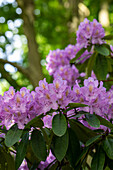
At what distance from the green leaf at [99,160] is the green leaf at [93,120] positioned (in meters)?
0.15

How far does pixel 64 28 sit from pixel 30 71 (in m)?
1.87

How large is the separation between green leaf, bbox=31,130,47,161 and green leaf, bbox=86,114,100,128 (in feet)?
0.66

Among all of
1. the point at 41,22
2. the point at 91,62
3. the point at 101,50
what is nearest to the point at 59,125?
the point at 101,50

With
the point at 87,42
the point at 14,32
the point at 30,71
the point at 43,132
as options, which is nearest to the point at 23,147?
the point at 43,132

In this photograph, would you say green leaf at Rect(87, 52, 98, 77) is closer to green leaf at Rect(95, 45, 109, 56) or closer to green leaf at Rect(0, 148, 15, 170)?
green leaf at Rect(95, 45, 109, 56)

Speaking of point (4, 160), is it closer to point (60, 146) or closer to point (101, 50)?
point (60, 146)

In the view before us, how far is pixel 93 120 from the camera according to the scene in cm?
103

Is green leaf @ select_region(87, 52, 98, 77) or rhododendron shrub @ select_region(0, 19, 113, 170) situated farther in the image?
green leaf @ select_region(87, 52, 98, 77)

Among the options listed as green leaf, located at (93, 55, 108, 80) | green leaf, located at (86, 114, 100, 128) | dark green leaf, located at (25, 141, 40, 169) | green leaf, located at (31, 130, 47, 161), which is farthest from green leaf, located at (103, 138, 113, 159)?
green leaf, located at (93, 55, 108, 80)

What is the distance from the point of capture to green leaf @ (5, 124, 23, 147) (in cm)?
97

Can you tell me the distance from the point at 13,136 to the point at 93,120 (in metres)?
0.30

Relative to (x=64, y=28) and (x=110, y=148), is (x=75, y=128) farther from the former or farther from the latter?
(x=64, y=28)

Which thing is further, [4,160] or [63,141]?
[4,160]

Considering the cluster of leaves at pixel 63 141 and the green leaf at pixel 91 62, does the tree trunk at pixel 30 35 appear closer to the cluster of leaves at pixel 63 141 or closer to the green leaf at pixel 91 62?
the green leaf at pixel 91 62
